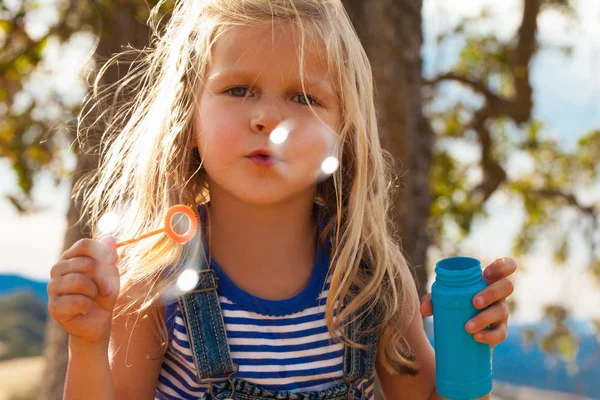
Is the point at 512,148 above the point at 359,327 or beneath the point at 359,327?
above

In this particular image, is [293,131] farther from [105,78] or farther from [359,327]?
[105,78]

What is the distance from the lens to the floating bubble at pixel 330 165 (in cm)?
202

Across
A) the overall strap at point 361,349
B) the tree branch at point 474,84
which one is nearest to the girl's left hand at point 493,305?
the overall strap at point 361,349

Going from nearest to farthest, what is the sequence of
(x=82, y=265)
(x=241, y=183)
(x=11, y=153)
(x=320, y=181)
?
1. (x=82, y=265)
2. (x=241, y=183)
3. (x=320, y=181)
4. (x=11, y=153)

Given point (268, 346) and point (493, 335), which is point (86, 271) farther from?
point (493, 335)

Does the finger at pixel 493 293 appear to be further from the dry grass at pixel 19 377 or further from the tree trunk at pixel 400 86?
the dry grass at pixel 19 377

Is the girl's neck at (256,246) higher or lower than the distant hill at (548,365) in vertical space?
higher

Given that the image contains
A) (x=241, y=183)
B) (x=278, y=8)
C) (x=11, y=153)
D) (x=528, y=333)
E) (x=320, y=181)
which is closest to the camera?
(x=241, y=183)

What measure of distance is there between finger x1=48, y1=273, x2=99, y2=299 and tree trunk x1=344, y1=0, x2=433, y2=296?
2028 mm

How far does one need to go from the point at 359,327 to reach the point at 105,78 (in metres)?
1.32

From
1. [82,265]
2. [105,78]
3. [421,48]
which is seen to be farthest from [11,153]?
[82,265]

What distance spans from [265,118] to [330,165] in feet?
1.14

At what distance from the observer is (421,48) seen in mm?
3617

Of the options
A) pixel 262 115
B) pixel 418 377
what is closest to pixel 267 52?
pixel 262 115
